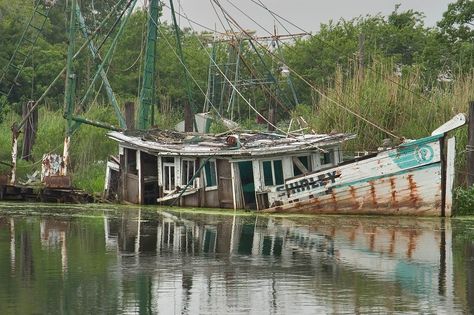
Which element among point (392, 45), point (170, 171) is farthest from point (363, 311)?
point (392, 45)

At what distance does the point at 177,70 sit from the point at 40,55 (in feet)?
22.3

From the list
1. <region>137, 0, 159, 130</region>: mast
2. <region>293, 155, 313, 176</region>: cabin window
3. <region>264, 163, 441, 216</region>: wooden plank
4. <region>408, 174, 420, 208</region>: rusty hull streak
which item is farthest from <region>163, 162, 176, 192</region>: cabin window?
<region>408, 174, 420, 208</region>: rusty hull streak

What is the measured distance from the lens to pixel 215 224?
24766mm

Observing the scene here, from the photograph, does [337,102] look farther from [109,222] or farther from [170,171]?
[109,222]

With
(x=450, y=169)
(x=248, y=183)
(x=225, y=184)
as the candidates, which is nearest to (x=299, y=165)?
(x=248, y=183)

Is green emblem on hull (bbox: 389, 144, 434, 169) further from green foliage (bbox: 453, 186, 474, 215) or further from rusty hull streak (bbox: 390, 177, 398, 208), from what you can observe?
green foliage (bbox: 453, 186, 474, 215)

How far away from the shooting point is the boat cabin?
90.0ft

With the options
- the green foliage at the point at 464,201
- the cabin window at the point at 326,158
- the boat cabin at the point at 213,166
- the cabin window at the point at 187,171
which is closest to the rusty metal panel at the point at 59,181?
the boat cabin at the point at 213,166

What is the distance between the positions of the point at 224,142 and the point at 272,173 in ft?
7.18

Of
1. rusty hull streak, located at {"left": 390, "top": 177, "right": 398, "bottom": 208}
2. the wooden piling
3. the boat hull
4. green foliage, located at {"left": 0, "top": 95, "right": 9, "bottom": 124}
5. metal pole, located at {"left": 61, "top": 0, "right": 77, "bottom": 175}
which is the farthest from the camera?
green foliage, located at {"left": 0, "top": 95, "right": 9, "bottom": 124}

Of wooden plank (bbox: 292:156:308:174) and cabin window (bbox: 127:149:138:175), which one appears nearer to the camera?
wooden plank (bbox: 292:156:308:174)

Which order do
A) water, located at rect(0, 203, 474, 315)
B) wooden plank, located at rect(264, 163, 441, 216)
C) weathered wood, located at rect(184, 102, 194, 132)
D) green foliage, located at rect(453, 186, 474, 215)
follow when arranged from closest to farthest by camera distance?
water, located at rect(0, 203, 474, 315) < wooden plank, located at rect(264, 163, 441, 216) < green foliage, located at rect(453, 186, 474, 215) < weathered wood, located at rect(184, 102, 194, 132)

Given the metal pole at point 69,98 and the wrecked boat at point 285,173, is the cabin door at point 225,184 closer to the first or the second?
the wrecked boat at point 285,173

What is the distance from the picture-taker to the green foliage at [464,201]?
2688cm
